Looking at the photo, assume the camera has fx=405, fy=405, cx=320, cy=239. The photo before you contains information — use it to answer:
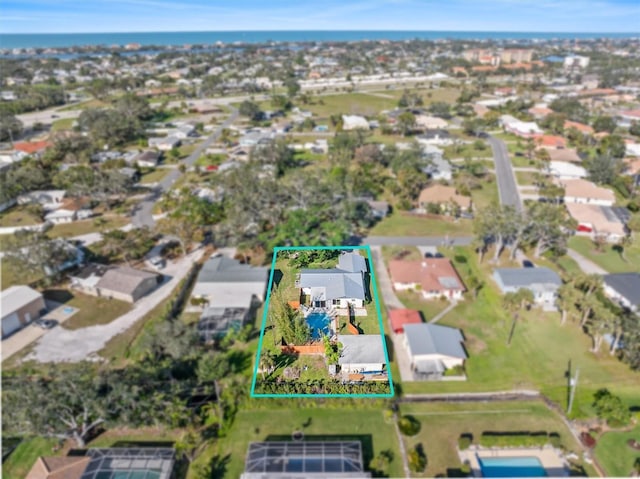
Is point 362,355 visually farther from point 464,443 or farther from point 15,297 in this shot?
point 15,297

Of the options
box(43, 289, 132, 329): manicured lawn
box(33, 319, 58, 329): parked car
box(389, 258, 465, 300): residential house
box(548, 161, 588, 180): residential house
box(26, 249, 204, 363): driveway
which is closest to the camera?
box(26, 249, 204, 363): driveway

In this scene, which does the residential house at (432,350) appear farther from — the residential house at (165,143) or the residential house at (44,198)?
the residential house at (165,143)

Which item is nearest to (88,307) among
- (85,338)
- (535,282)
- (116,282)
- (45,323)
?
(116,282)

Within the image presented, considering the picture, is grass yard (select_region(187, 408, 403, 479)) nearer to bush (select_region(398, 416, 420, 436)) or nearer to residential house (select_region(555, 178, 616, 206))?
bush (select_region(398, 416, 420, 436))

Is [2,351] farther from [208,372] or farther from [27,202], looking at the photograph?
[27,202]

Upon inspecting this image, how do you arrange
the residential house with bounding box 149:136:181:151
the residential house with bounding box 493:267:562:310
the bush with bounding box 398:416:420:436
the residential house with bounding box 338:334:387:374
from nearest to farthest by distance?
the residential house with bounding box 338:334:387:374 → the bush with bounding box 398:416:420:436 → the residential house with bounding box 493:267:562:310 → the residential house with bounding box 149:136:181:151

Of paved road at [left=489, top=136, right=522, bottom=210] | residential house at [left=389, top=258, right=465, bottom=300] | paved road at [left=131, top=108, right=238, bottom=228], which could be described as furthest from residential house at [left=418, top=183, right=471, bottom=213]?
paved road at [left=131, top=108, right=238, bottom=228]
